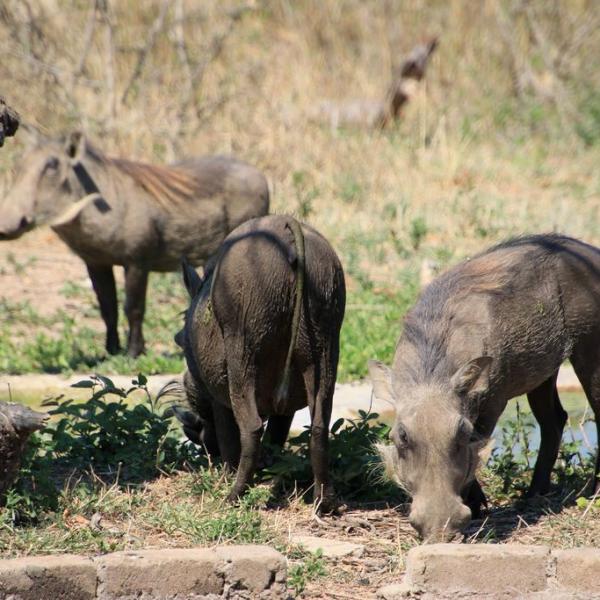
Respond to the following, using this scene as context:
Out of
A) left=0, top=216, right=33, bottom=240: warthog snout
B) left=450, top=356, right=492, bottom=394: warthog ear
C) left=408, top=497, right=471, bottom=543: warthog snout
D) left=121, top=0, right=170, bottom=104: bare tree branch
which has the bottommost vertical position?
left=408, top=497, right=471, bottom=543: warthog snout

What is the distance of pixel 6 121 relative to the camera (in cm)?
468

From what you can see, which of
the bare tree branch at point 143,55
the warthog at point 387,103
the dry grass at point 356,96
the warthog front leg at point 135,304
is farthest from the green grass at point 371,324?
the warthog at point 387,103

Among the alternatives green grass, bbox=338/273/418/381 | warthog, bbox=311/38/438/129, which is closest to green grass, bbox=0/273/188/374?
green grass, bbox=338/273/418/381

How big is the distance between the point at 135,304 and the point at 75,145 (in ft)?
4.08

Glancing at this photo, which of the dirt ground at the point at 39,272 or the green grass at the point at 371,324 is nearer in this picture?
the green grass at the point at 371,324

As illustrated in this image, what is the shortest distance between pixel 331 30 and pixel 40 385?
10020 millimetres

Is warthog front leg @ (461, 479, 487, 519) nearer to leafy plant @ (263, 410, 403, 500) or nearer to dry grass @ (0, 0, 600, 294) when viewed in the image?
leafy plant @ (263, 410, 403, 500)

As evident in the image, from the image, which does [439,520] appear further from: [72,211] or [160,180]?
[160,180]

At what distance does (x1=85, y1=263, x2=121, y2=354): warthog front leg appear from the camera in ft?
28.0

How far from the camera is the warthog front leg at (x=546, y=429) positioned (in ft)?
16.7

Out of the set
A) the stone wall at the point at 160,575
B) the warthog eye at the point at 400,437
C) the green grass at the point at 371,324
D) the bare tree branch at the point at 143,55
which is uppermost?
the bare tree branch at the point at 143,55

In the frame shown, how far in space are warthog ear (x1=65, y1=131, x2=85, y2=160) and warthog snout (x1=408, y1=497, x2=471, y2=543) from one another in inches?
209

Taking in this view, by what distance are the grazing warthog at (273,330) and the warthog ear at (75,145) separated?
4.13 meters

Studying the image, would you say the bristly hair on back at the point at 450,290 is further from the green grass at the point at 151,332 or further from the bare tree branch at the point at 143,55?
the bare tree branch at the point at 143,55
